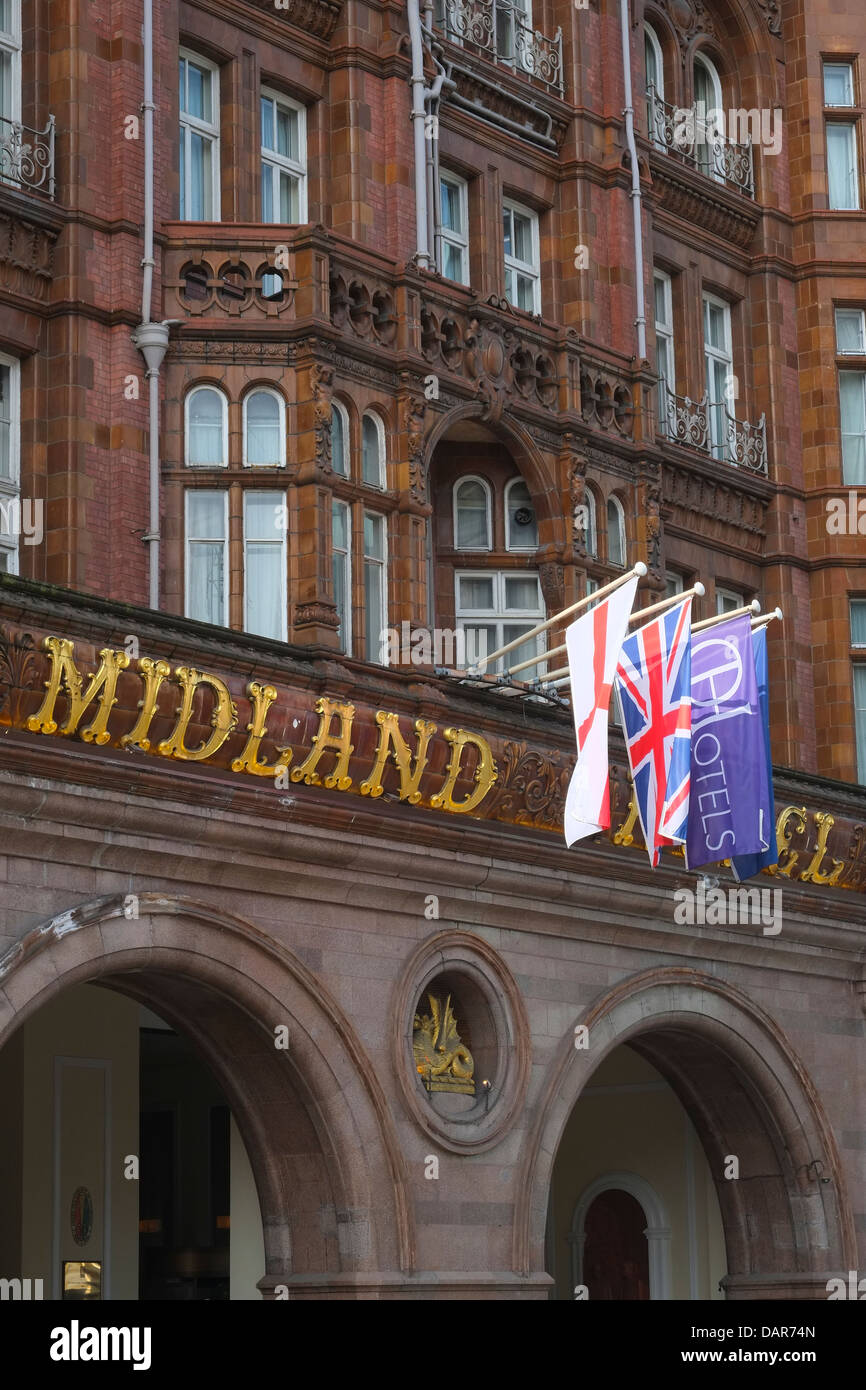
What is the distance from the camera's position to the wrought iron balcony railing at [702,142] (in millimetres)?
35312

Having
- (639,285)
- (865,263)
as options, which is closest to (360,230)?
(639,285)

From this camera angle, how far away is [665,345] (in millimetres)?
35125

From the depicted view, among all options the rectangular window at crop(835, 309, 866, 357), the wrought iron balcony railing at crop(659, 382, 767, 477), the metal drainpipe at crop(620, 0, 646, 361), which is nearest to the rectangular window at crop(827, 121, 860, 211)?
the rectangular window at crop(835, 309, 866, 357)

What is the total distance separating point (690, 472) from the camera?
3412cm

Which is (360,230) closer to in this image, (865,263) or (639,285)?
(639,285)

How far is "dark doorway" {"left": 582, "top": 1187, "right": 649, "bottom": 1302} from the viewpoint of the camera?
112 ft

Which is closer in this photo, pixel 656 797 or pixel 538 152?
pixel 656 797

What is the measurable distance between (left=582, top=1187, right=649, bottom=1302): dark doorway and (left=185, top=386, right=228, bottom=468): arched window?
12820 millimetres

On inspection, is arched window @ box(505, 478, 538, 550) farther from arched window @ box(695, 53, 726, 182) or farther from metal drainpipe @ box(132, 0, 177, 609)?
arched window @ box(695, 53, 726, 182)

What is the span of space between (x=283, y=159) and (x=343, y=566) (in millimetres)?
5548

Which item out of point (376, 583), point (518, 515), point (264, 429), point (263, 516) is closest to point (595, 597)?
point (376, 583)

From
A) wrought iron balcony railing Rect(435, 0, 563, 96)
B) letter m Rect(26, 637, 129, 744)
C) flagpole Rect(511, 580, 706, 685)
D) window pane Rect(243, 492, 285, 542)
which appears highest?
wrought iron balcony railing Rect(435, 0, 563, 96)

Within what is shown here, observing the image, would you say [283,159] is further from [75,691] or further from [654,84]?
[75,691]

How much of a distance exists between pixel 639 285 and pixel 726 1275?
12.7 m
